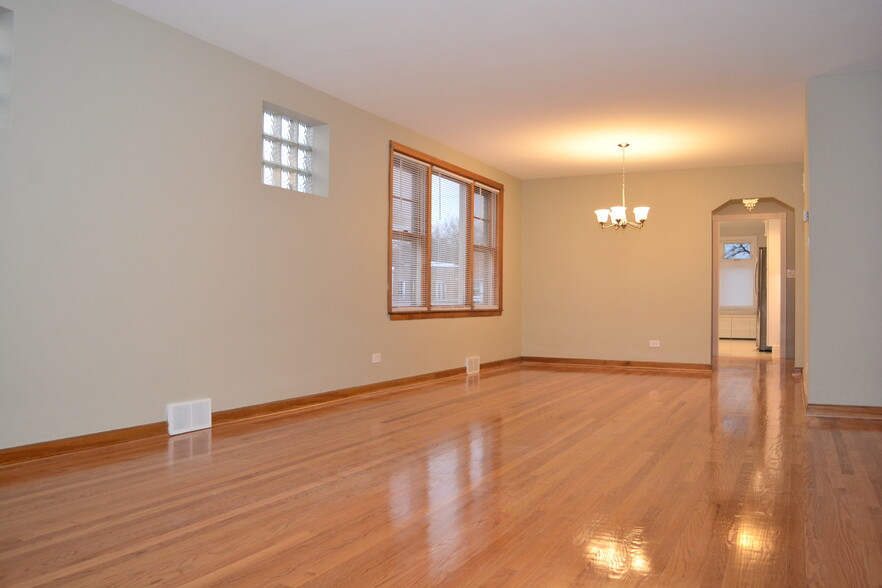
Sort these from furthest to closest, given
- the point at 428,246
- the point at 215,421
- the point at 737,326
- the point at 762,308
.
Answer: the point at 737,326
the point at 762,308
the point at 428,246
the point at 215,421

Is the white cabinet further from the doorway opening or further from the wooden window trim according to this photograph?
the wooden window trim

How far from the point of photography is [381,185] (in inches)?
256

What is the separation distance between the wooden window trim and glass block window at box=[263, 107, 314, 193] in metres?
1.09

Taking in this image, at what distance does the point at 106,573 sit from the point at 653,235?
814cm

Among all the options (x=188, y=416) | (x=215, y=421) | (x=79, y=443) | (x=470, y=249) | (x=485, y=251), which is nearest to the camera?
(x=79, y=443)

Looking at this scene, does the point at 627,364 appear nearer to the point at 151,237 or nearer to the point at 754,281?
the point at 754,281

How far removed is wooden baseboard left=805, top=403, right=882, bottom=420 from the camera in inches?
203

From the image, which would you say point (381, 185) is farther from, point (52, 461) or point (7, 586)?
point (7, 586)

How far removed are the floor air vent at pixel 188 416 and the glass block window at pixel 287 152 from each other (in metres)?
1.76

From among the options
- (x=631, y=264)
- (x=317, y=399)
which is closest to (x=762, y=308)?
(x=631, y=264)

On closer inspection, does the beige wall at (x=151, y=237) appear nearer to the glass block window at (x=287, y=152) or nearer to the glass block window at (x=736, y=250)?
the glass block window at (x=287, y=152)

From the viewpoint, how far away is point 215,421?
4645mm

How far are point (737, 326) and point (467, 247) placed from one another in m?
9.30

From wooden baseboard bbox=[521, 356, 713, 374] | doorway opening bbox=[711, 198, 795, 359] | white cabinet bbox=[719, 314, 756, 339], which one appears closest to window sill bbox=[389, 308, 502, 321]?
wooden baseboard bbox=[521, 356, 713, 374]
